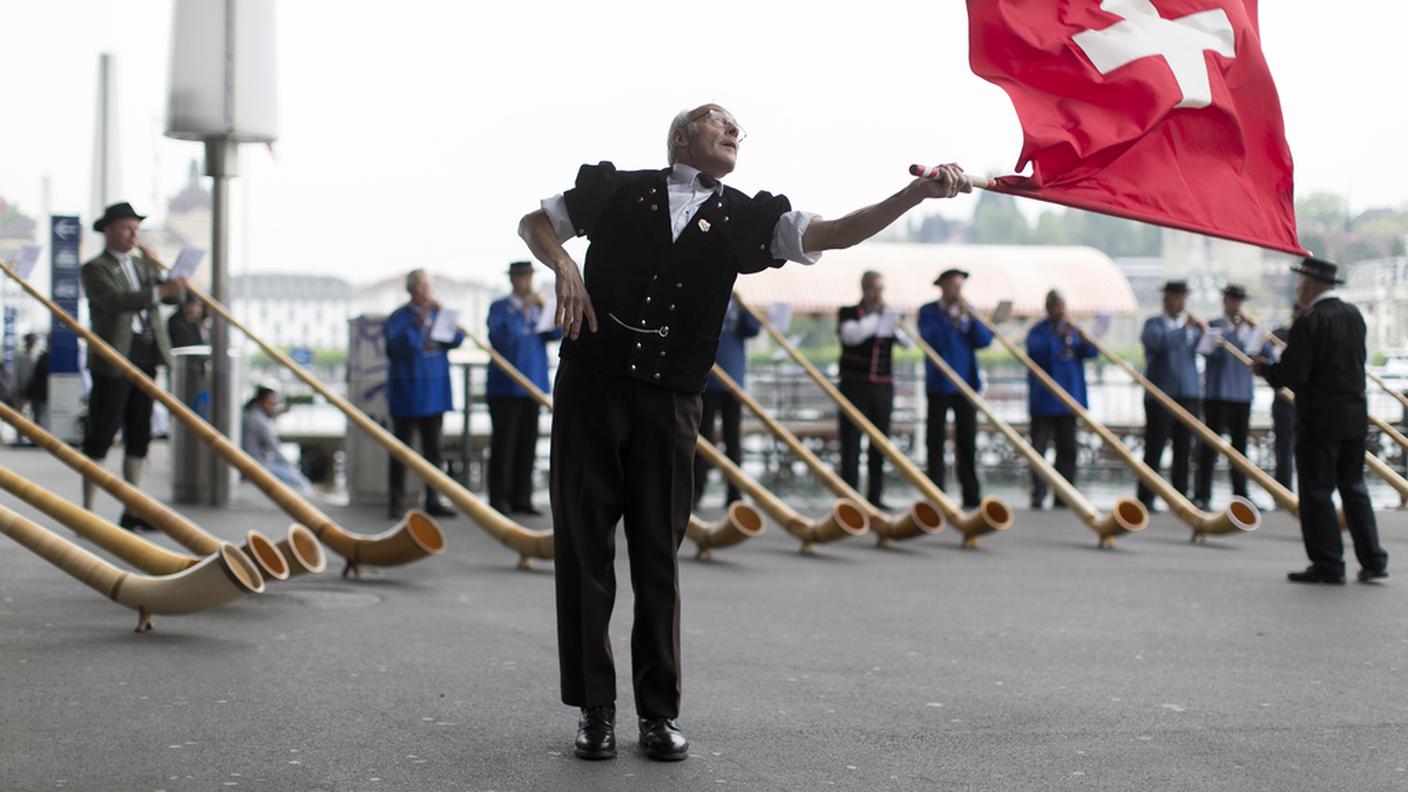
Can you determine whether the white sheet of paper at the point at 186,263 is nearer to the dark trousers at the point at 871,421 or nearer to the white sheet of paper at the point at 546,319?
the white sheet of paper at the point at 546,319

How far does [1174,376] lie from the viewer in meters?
13.0

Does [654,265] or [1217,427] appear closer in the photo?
[654,265]

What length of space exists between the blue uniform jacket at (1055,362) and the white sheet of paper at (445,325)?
438 cm

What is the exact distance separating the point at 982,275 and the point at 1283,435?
59.1ft

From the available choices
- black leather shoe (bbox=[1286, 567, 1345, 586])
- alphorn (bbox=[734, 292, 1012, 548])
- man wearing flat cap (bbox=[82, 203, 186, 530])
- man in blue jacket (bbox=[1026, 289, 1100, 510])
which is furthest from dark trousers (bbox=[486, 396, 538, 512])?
black leather shoe (bbox=[1286, 567, 1345, 586])

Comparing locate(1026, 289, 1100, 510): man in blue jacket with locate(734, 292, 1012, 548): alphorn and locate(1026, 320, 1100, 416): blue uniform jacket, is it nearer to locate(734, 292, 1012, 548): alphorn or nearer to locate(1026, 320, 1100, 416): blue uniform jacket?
locate(1026, 320, 1100, 416): blue uniform jacket

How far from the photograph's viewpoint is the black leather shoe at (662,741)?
427 centimetres

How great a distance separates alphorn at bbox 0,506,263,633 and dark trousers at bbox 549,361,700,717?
5.56 feet

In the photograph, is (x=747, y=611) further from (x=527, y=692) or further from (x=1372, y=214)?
(x=1372, y=214)

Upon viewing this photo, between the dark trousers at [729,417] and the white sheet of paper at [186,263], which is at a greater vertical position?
the white sheet of paper at [186,263]

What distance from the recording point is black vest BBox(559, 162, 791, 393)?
434 centimetres

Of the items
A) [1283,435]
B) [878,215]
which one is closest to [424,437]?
[1283,435]

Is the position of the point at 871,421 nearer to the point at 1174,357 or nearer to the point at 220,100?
the point at 1174,357

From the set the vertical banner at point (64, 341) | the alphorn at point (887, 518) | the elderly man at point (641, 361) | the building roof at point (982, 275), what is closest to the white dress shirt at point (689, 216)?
the elderly man at point (641, 361)
